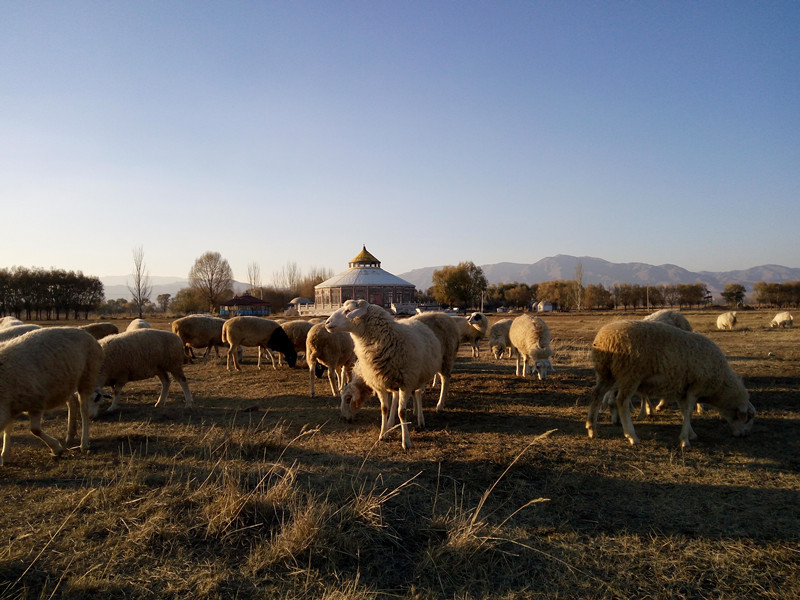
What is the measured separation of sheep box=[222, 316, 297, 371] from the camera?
1478 centimetres

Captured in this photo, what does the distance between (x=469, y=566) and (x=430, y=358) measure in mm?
4079

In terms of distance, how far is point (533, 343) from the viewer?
11.8 meters

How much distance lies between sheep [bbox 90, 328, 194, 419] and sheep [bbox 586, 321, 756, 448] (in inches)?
345

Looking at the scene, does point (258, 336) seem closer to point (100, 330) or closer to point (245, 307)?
point (100, 330)

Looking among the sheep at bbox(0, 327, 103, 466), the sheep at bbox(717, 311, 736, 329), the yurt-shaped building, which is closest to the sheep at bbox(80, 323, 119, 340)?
the sheep at bbox(0, 327, 103, 466)

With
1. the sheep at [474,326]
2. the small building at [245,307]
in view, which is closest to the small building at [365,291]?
the small building at [245,307]

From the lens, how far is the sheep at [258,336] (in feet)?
48.5

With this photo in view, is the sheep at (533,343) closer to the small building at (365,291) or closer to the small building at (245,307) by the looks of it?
the small building at (365,291)

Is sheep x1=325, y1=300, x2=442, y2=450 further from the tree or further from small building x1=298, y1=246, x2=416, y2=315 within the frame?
the tree

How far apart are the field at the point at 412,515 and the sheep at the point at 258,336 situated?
7280 mm

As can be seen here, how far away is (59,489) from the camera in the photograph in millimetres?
4969

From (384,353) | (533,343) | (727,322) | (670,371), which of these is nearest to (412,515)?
(384,353)

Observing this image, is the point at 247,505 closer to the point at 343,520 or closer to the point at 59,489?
the point at 343,520

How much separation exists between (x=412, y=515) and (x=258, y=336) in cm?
1182
